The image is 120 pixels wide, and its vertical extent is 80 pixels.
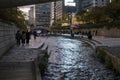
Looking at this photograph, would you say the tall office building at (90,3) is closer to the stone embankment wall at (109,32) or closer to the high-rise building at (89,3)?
the high-rise building at (89,3)

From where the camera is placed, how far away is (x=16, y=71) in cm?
1698

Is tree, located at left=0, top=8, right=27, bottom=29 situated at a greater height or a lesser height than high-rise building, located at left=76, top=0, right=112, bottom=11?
lesser

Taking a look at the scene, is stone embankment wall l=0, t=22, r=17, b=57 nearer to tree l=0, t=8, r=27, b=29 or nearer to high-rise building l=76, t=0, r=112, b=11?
tree l=0, t=8, r=27, b=29

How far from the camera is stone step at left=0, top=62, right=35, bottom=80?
49.6ft

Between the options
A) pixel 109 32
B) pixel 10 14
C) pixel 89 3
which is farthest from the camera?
pixel 89 3

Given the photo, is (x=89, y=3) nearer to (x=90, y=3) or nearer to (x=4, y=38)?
(x=90, y=3)

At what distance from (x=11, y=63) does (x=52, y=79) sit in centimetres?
299

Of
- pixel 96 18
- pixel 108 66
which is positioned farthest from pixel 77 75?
pixel 96 18

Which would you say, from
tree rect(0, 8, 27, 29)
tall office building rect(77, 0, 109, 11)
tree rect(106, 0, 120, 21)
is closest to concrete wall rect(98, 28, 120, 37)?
tree rect(106, 0, 120, 21)

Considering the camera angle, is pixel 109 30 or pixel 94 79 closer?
pixel 94 79

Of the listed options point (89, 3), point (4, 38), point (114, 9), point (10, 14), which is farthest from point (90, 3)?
point (4, 38)

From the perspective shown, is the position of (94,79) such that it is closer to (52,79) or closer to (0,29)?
(52,79)

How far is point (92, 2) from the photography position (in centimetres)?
17950

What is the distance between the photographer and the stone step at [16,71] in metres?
15.1
